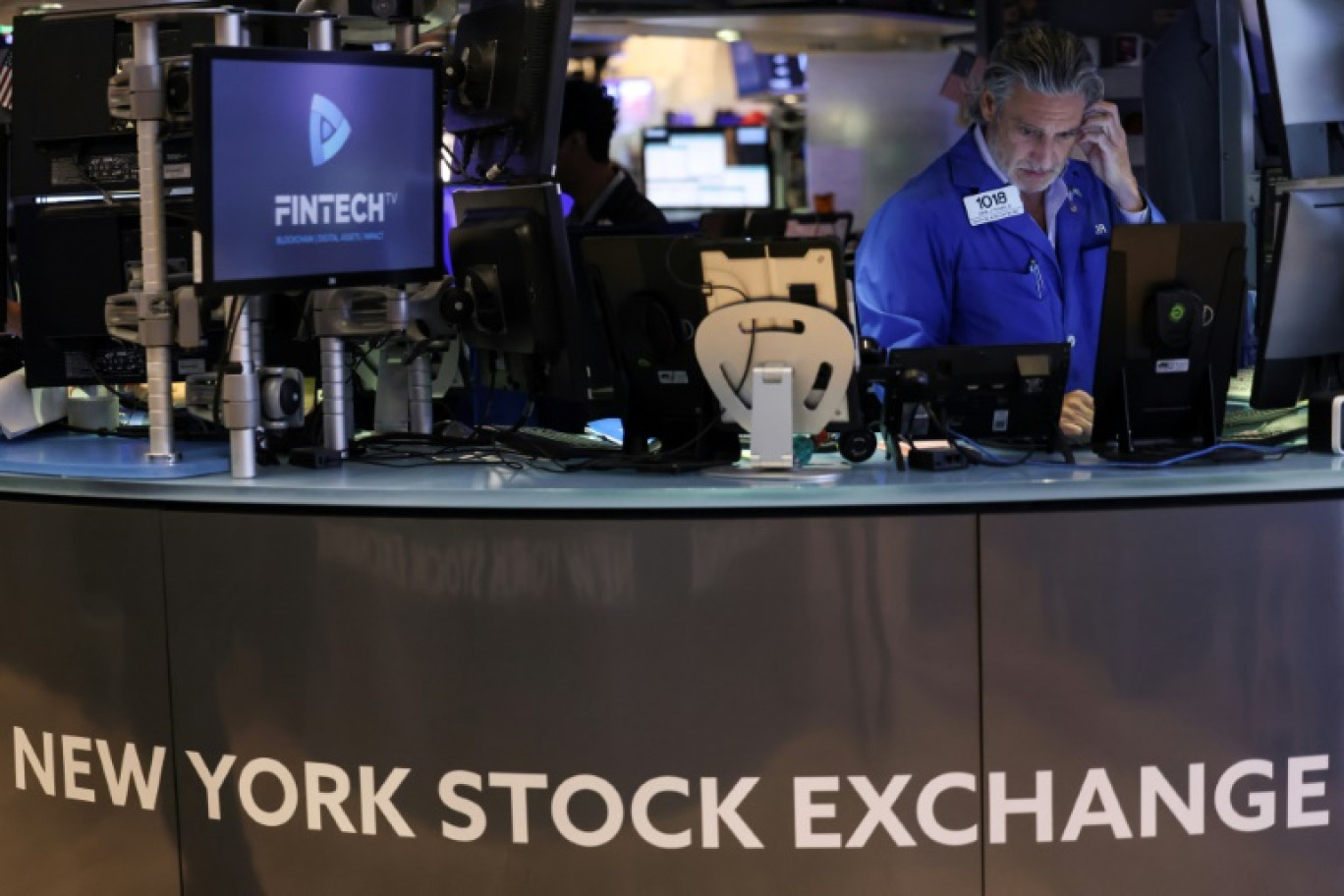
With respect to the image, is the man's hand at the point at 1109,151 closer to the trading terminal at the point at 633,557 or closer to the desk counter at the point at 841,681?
the trading terminal at the point at 633,557

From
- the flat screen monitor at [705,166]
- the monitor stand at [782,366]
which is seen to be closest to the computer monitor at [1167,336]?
the monitor stand at [782,366]

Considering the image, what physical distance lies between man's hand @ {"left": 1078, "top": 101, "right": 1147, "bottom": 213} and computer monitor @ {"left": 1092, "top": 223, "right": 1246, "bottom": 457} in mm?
968

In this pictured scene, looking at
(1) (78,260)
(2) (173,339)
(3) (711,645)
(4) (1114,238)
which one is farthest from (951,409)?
(1) (78,260)

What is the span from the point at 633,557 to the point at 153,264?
1.06 meters

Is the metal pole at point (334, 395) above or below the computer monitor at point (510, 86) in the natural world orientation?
below

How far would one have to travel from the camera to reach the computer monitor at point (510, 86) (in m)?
3.22

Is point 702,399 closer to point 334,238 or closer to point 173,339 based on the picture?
point 334,238

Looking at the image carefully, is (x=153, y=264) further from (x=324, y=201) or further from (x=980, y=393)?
(x=980, y=393)

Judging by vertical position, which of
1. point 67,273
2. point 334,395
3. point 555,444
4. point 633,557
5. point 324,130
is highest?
point 324,130

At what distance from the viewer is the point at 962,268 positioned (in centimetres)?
418

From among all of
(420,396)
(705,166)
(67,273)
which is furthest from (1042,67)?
(705,166)

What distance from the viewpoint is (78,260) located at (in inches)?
148

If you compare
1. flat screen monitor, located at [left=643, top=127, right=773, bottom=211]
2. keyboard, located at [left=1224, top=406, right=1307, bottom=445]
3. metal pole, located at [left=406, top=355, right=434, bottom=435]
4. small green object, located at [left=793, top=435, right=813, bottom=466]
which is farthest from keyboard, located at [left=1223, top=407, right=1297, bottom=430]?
flat screen monitor, located at [left=643, top=127, right=773, bottom=211]

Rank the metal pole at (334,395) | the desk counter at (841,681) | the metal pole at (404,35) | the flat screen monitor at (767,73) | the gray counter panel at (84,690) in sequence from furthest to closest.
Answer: the flat screen monitor at (767,73)
the metal pole at (404,35)
the metal pole at (334,395)
the gray counter panel at (84,690)
the desk counter at (841,681)
